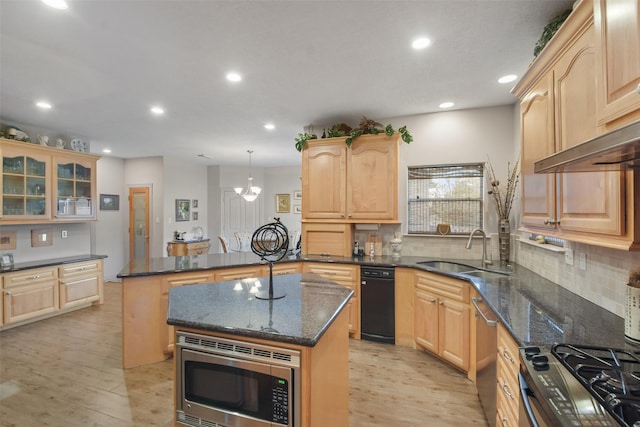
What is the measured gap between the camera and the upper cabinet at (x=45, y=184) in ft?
12.7

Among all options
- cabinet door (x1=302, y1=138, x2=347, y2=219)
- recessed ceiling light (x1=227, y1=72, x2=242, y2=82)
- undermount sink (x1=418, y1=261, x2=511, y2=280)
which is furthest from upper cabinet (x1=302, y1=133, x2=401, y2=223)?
recessed ceiling light (x1=227, y1=72, x2=242, y2=82)

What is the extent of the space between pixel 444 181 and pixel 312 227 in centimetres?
174

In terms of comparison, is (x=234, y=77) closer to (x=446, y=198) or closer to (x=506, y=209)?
(x=446, y=198)

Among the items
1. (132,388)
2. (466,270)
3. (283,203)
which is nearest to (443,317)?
(466,270)

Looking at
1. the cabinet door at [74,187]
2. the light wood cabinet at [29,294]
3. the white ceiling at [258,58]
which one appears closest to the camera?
the white ceiling at [258,58]

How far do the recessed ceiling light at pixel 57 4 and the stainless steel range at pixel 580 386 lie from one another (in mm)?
2994

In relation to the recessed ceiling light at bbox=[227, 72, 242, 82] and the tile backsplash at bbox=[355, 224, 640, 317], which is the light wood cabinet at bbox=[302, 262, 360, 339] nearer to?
the tile backsplash at bbox=[355, 224, 640, 317]

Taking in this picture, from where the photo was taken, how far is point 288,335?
1.30 meters

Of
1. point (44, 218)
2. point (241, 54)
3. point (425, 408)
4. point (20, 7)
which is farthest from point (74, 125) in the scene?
point (425, 408)

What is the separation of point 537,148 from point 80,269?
5.71 metres

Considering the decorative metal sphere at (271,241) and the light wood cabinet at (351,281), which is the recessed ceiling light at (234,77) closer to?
the decorative metal sphere at (271,241)

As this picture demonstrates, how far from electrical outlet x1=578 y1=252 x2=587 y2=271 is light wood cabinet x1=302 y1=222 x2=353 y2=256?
2249 mm

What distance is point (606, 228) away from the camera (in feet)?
3.99

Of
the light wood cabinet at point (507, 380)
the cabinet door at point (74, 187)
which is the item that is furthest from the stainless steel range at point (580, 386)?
the cabinet door at point (74, 187)
